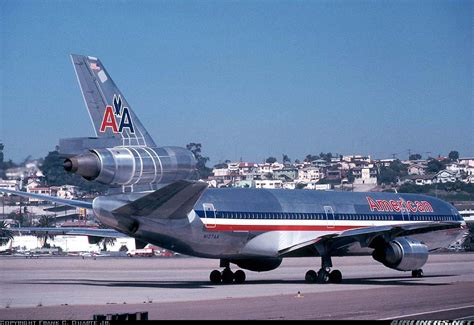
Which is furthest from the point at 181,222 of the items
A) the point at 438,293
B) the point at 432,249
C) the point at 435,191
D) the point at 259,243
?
the point at 435,191

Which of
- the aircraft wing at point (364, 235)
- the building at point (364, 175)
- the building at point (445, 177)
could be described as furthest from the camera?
the building at point (364, 175)

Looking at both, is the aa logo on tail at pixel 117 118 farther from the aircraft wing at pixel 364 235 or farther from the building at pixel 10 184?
the aircraft wing at pixel 364 235

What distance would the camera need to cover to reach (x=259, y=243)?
40.2 m

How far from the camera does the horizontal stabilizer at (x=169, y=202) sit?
32125mm

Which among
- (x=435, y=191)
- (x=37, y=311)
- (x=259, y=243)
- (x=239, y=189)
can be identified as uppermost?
(x=435, y=191)

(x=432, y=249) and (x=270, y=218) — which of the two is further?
(x=432, y=249)

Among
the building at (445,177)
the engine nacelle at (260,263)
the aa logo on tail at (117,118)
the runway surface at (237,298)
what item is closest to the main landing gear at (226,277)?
the runway surface at (237,298)

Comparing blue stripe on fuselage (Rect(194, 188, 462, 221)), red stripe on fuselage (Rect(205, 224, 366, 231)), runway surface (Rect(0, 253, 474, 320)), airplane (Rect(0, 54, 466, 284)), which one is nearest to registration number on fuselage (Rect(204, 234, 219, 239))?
airplane (Rect(0, 54, 466, 284))

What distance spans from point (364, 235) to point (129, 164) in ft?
47.0

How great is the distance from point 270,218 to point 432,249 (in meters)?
10.9

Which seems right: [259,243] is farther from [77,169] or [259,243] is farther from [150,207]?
[77,169]

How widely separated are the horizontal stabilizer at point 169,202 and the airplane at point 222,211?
1.5 inches

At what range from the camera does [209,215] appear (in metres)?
37.8

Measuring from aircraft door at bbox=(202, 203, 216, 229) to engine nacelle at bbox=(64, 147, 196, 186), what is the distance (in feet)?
24.8
